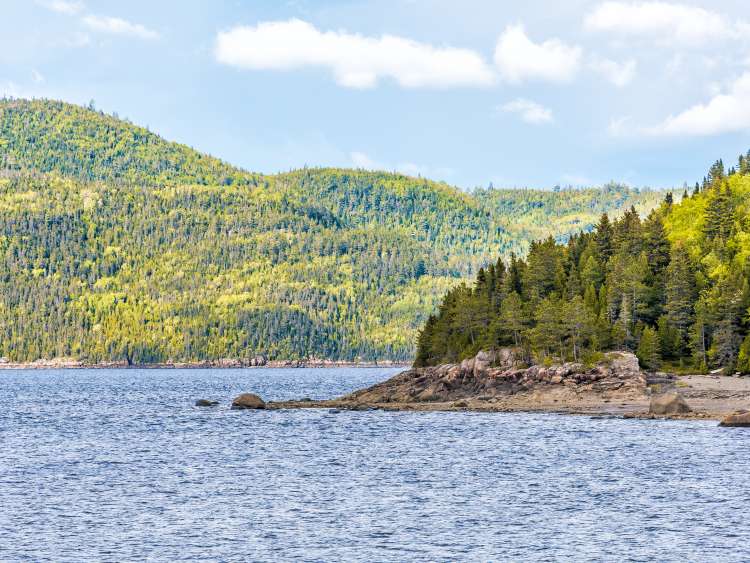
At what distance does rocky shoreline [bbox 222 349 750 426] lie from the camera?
120 m

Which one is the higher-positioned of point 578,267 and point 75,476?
point 578,267

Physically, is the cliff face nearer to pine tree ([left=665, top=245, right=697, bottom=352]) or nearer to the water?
the water

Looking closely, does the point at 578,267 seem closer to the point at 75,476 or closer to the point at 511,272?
the point at 511,272

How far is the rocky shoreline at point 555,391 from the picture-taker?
119688 millimetres

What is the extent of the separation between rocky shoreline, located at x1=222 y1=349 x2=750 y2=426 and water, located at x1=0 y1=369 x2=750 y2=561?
5558 millimetres

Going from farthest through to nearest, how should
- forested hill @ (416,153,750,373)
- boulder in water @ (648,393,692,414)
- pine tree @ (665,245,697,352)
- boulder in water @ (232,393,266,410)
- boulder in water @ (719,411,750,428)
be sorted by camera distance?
pine tree @ (665,245,697,352) → boulder in water @ (232,393,266,410) → forested hill @ (416,153,750,373) → boulder in water @ (648,393,692,414) → boulder in water @ (719,411,750,428)

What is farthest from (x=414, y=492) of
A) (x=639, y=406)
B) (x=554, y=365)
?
(x=554, y=365)

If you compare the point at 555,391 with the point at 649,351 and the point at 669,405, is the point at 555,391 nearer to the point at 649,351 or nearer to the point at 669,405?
the point at 649,351

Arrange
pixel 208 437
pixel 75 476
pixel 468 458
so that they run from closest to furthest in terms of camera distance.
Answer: pixel 75 476
pixel 468 458
pixel 208 437

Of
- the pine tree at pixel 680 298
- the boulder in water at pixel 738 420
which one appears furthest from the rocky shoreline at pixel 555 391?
the pine tree at pixel 680 298

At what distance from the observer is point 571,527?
60.8 metres

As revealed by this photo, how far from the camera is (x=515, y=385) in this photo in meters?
143

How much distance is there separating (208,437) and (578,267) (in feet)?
259

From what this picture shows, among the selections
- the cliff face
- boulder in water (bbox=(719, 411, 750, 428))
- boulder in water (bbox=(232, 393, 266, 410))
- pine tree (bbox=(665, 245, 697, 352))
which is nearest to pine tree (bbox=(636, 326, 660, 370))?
pine tree (bbox=(665, 245, 697, 352))
